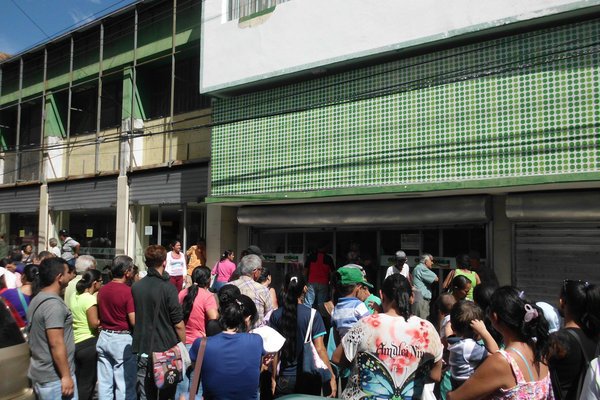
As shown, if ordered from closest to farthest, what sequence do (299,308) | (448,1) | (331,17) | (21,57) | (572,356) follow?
(572,356), (299,308), (448,1), (331,17), (21,57)

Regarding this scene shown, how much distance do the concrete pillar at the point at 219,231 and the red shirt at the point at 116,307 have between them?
778cm

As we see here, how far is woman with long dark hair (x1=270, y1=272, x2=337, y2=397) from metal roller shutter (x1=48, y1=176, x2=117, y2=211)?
13.0m

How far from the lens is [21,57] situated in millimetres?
20156

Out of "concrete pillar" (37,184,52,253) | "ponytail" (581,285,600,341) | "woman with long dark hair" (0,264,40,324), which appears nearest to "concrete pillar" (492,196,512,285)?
"ponytail" (581,285,600,341)

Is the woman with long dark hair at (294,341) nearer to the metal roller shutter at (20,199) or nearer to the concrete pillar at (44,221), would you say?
the concrete pillar at (44,221)

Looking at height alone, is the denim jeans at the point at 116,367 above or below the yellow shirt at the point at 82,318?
below

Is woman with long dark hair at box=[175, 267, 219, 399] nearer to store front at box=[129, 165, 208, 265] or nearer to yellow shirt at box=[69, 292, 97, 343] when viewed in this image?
yellow shirt at box=[69, 292, 97, 343]

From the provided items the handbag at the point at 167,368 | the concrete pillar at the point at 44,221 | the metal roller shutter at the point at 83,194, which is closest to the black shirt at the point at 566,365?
the handbag at the point at 167,368

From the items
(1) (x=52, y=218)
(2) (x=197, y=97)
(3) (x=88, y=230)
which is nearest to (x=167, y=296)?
(2) (x=197, y=97)

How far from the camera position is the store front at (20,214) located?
780 inches

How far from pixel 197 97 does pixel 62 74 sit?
6.74m

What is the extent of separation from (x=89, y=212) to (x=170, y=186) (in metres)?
4.92

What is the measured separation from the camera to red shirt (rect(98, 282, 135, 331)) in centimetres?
562

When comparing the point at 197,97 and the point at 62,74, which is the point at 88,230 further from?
the point at 197,97
